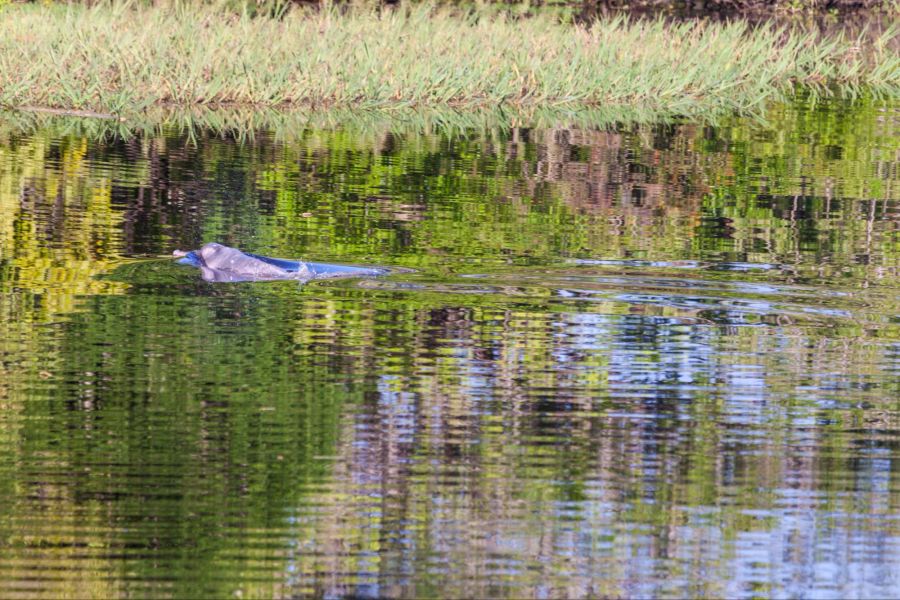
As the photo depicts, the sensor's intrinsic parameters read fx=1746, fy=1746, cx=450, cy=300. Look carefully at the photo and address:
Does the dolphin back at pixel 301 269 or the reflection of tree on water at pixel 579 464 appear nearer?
the reflection of tree on water at pixel 579 464

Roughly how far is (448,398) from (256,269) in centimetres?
265

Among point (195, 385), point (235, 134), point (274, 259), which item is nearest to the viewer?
point (195, 385)

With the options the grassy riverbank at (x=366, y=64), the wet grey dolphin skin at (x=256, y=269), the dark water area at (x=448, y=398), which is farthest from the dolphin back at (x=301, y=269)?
the grassy riverbank at (x=366, y=64)

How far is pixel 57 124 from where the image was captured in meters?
15.6

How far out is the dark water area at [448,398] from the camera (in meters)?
5.12

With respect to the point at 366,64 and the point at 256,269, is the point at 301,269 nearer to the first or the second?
the point at 256,269

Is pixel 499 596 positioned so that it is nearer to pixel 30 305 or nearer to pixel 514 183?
pixel 30 305

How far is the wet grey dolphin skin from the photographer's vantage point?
9039 millimetres

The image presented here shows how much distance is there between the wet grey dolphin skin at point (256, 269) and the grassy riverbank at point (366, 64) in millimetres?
7869

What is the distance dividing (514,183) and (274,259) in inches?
173

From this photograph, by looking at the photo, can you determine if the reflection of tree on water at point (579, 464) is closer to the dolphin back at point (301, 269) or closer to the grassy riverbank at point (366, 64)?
the dolphin back at point (301, 269)

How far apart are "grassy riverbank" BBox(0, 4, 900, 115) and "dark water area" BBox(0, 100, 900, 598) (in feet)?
16.3

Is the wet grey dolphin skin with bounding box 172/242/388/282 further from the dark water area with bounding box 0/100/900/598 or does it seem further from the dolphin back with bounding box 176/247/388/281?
the dark water area with bounding box 0/100/900/598

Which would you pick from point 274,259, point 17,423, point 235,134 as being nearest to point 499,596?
point 17,423
